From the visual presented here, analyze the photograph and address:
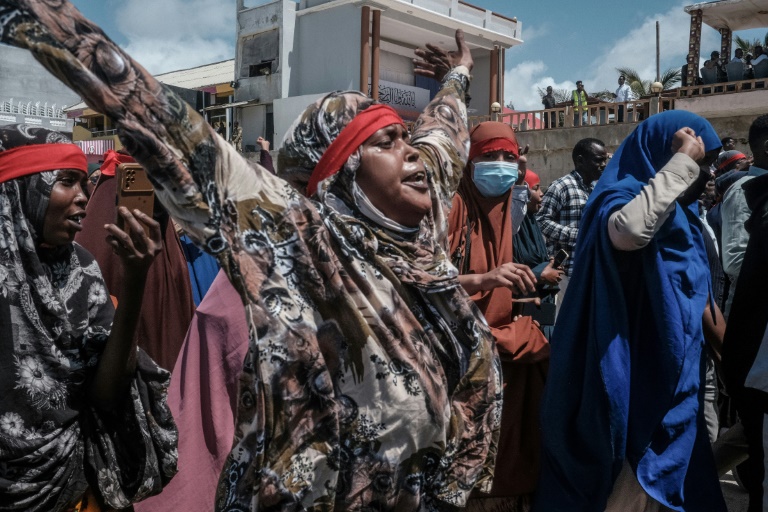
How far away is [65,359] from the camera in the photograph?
1.91 metres

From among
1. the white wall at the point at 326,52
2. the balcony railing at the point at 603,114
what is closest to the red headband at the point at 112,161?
the balcony railing at the point at 603,114

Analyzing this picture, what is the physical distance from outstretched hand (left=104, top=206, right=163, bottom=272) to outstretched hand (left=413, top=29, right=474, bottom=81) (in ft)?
5.08

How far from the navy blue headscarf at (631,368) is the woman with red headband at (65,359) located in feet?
4.68

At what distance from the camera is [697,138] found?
8.84 feet

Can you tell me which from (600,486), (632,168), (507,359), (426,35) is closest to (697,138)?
(632,168)

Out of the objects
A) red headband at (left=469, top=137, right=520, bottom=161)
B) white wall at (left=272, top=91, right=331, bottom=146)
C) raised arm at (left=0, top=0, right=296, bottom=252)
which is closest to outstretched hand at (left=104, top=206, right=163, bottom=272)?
raised arm at (left=0, top=0, right=296, bottom=252)

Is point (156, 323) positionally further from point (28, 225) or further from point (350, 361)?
point (350, 361)

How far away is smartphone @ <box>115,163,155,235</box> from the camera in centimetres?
174

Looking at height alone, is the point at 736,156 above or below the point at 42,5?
above

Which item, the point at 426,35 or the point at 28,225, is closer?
the point at 28,225

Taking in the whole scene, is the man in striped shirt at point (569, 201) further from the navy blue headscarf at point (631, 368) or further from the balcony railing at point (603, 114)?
the balcony railing at point (603, 114)

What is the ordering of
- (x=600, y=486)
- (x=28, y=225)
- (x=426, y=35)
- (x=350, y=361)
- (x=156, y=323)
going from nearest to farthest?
(x=350, y=361)
(x=28, y=225)
(x=600, y=486)
(x=156, y=323)
(x=426, y=35)

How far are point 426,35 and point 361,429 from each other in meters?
25.2

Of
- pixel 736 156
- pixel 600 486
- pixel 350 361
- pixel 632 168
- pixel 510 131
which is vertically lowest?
pixel 600 486
